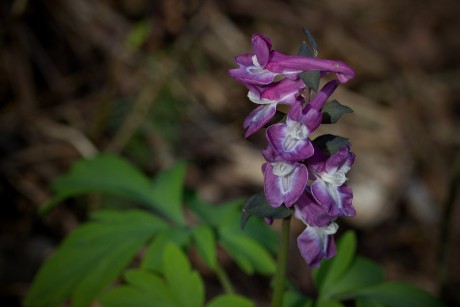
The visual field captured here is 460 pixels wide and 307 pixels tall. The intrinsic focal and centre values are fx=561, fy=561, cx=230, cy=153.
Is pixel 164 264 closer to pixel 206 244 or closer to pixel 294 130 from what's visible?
pixel 206 244

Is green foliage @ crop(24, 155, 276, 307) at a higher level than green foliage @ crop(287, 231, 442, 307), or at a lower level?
higher

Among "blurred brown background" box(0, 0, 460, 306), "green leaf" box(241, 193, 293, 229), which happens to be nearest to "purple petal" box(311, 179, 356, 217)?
"green leaf" box(241, 193, 293, 229)

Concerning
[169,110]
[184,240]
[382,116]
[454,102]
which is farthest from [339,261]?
[454,102]

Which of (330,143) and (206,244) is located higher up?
(330,143)

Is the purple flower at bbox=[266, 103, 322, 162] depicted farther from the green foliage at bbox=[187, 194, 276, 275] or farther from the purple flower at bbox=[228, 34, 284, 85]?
the green foliage at bbox=[187, 194, 276, 275]

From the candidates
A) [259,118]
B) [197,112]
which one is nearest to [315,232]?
[259,118]
